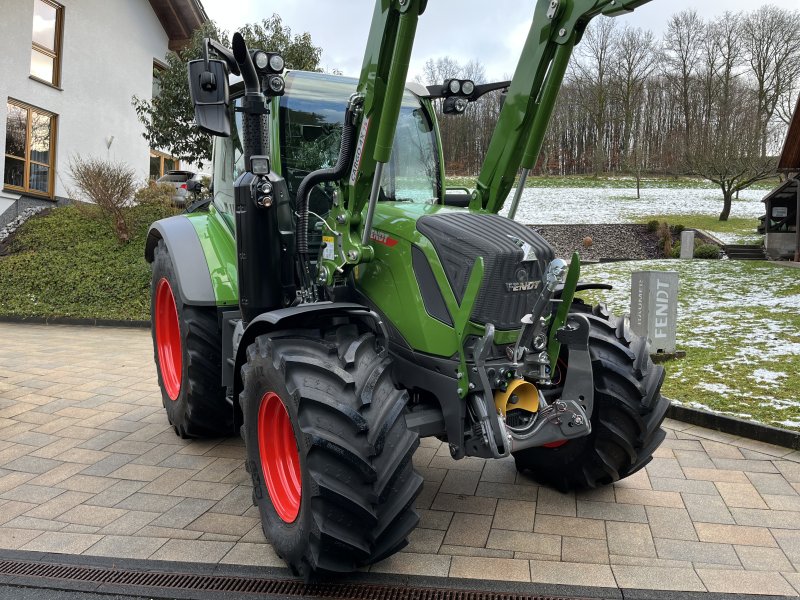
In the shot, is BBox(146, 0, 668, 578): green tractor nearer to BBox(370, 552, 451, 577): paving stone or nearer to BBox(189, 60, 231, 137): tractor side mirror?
BBox(189, 60, 231, 137): tractor side mirror

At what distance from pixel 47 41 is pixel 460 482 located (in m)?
15.2

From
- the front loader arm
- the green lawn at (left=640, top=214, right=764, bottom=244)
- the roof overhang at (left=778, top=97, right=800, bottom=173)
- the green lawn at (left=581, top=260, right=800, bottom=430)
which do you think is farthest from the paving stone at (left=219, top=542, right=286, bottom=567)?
the green lawn at (left=640, top=214, right=764, bottom=244)

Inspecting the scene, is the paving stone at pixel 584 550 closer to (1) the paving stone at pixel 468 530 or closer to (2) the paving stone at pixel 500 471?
(1) the paving stone at pixel 468 530

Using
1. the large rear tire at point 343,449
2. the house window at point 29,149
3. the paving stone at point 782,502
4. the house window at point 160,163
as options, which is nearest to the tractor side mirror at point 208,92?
the large rear tire at point 343,449

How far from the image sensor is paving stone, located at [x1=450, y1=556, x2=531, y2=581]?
303 centimetres

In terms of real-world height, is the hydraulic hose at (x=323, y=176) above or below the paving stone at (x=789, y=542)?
above

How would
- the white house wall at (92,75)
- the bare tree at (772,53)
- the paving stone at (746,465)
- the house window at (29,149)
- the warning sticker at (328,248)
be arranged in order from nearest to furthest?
the warning sticker at (328,248), the paving stone at (746,465), the white house wall at (92,75), the house window at (29,149), the bare tree at (772,53)

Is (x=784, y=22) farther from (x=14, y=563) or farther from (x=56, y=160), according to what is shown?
(x=14, y=563)

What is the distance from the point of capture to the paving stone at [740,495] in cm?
390

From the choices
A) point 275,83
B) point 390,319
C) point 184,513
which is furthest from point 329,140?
point 184,513

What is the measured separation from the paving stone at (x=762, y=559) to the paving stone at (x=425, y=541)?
1.40 meters

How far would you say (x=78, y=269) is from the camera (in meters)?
12.2

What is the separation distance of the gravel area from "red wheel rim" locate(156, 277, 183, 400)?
16.8 meters

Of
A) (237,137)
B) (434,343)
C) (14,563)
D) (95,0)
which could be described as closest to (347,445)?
(434,343)
